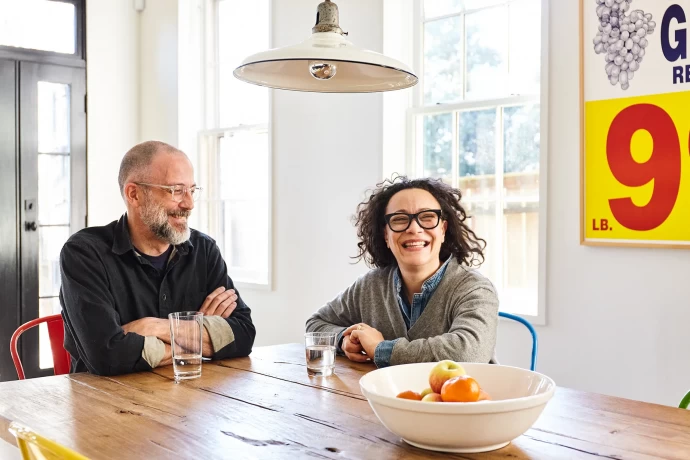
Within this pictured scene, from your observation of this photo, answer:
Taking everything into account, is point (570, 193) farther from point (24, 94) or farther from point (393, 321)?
point (24, 94)

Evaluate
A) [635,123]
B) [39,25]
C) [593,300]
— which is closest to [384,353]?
[593,300]

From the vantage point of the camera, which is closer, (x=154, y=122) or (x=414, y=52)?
(x=414, y=52)

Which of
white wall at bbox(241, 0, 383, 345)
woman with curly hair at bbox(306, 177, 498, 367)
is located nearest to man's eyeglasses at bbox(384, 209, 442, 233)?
woman with curly hair at bbox(306, 177, 498, 367)

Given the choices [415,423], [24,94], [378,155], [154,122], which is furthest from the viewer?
[154,122]

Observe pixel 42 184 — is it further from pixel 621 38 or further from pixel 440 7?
pixel 621 38

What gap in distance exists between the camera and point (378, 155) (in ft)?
12.5

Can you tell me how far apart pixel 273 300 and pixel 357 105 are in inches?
52.1

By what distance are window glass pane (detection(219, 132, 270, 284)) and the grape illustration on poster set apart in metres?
2.34

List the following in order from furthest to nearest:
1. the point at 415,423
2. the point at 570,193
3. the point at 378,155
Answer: the point at 378,155
the point at 570,193
the point at 415,423

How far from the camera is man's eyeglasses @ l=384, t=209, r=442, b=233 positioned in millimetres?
2316

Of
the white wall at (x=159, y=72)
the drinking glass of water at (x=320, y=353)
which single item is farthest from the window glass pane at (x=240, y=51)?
the drinking glass of water at (x=320, y=353)

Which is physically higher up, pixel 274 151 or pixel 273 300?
pixel 274 151

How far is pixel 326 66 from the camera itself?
1.85 metres

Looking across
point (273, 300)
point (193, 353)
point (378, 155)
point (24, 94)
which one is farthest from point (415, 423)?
point (24, 94)
